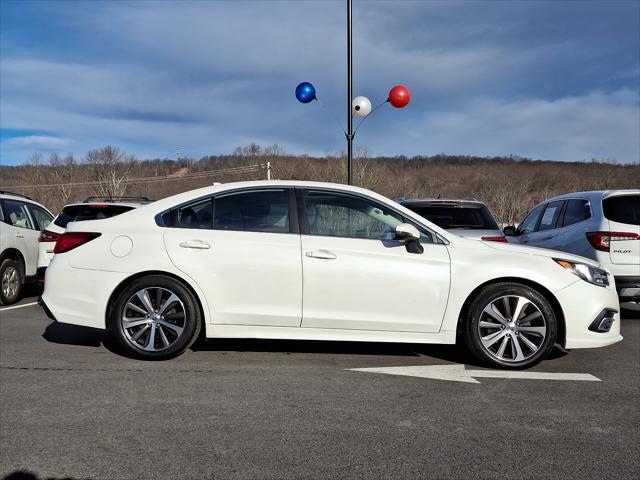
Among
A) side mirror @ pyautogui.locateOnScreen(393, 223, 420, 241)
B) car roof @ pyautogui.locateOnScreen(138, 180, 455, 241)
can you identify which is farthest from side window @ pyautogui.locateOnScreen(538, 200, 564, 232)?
side mirror @ pyautogui.locateOnScreen(393, 223, 420, 241)

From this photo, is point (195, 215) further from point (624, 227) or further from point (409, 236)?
point (624, 227)

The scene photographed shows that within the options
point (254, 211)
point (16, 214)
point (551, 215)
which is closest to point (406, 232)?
point (254, 211)

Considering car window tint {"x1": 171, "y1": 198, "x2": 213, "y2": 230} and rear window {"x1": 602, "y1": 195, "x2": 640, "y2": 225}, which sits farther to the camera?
rear window {"x1": 602, "y1": 195, "x2": 640, "y2": 225}

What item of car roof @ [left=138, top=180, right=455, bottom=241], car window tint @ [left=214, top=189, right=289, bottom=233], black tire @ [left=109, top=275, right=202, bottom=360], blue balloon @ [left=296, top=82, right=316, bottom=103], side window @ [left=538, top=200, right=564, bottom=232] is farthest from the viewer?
blue balloon @ [left=296, top=82, right=316, bottom=103]

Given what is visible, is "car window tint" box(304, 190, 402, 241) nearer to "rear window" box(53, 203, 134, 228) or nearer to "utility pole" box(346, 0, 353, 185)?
"rear window" box(53, 203, 134, 228)

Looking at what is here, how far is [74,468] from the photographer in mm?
2855

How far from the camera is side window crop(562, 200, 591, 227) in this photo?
7.42m

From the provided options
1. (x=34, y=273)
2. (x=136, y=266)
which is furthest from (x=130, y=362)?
(x=34, y=273)

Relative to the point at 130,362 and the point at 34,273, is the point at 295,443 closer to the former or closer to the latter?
the point at 130,362

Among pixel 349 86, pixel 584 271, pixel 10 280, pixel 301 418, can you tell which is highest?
pixel 349 86

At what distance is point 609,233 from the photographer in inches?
271

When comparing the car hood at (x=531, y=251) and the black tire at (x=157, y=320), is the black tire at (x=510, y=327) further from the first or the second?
the black tire at (x=157, y=320)

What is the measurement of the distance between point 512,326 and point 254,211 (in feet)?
8.04

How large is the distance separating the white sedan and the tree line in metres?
24.1
